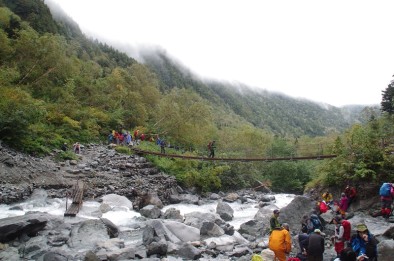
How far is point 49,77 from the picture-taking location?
29.6m

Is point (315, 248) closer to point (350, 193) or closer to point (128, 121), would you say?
point (350, 193)

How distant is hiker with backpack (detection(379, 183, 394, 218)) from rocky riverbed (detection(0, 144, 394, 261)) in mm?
298

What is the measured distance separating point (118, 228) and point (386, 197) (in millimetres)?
9258

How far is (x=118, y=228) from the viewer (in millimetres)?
12359

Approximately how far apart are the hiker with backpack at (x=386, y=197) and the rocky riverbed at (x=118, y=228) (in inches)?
→ 11.7

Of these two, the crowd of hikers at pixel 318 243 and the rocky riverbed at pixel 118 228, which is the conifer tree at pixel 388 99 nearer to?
the rocky riverbed at pixel 118 228

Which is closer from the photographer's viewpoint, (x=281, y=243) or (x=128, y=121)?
(x=281, y=243)

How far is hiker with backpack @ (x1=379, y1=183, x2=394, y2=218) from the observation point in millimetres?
10539

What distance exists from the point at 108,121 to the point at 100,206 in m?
16.4

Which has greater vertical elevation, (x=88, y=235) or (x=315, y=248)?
(x=315, y=248)

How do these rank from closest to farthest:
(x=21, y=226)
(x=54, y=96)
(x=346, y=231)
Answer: (x=346, y=231) → (x=21, y=226) → (x=54, y=96)

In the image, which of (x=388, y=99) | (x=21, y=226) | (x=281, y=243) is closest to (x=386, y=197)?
(x=281, y=243)

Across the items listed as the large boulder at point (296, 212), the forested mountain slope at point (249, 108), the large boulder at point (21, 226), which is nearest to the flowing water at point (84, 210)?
the large boulder at point (21, 226)

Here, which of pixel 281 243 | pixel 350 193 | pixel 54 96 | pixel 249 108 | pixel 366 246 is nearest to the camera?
pixel 366 246
